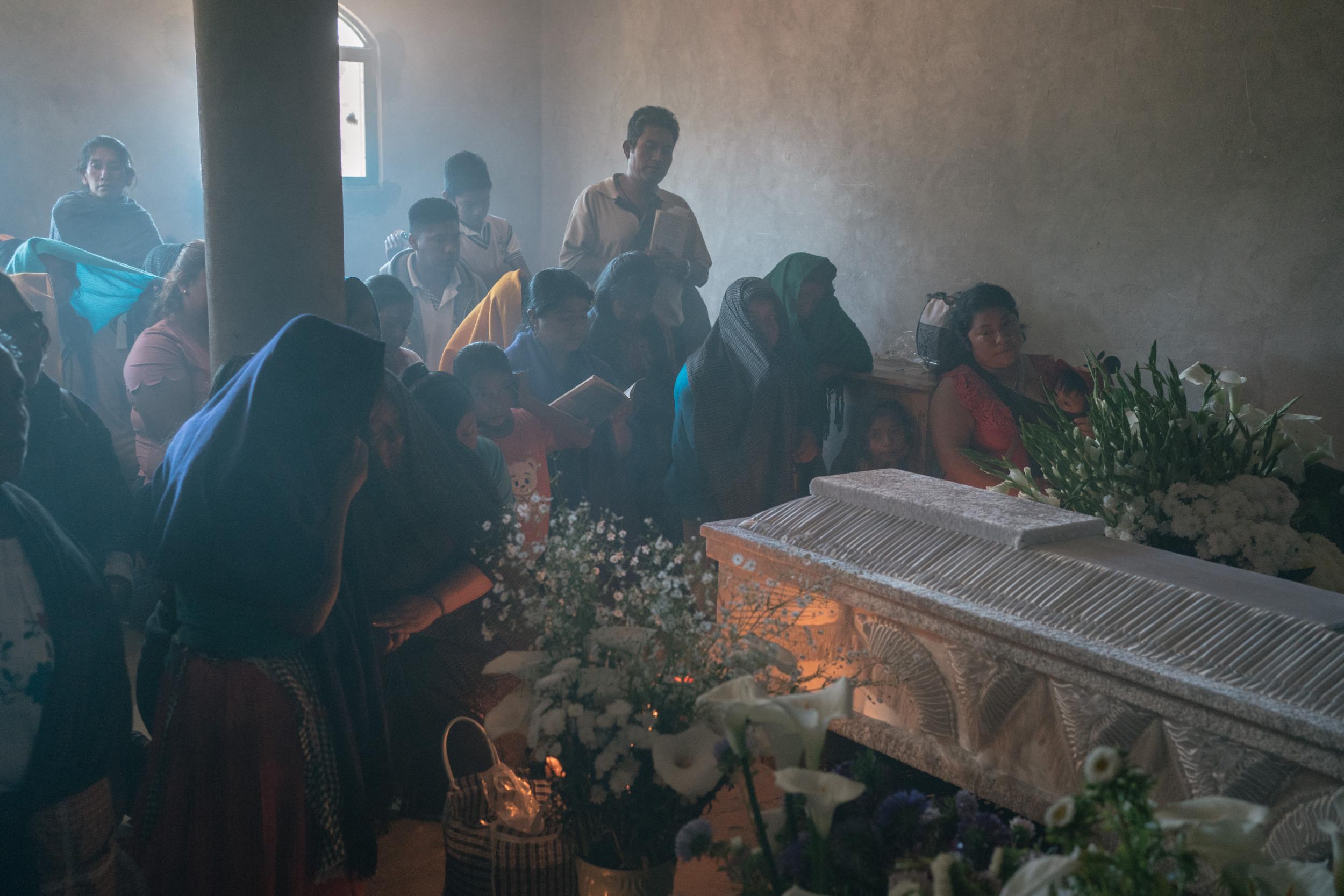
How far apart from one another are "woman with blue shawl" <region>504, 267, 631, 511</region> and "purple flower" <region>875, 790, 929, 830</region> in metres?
2.87

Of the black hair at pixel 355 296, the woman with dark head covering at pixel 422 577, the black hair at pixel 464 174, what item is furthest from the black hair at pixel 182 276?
the black hair at pixel 464 174

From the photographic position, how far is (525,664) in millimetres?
1410

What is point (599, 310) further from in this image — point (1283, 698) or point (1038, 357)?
point (1283, 698)

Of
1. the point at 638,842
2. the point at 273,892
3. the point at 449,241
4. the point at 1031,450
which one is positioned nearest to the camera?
the point at 638,842

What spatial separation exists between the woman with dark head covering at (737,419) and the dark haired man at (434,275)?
4.68ft

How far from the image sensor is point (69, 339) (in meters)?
4.67

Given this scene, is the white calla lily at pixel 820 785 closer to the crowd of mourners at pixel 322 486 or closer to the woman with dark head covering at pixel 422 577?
the crowd of mourners at pixel 322 486

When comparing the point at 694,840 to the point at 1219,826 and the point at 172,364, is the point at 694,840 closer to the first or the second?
the point at 1219,826

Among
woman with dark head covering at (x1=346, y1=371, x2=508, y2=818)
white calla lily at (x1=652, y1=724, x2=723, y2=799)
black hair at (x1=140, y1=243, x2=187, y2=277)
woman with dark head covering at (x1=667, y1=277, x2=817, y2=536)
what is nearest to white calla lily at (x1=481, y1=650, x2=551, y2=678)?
white calla lily at (x1=652, y1=724, x2=723, y2=799)

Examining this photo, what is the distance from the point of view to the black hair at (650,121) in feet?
16.6

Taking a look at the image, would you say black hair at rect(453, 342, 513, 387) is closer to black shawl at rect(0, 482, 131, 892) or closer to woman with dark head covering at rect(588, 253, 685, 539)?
woman with dark head covering at rect(588, 253, 685, 539)

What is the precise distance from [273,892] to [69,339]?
Result: 3.58 m

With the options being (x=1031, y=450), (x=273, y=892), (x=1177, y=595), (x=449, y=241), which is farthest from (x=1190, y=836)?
(x=449, y=241)

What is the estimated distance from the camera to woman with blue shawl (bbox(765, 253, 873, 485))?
4789 mm
